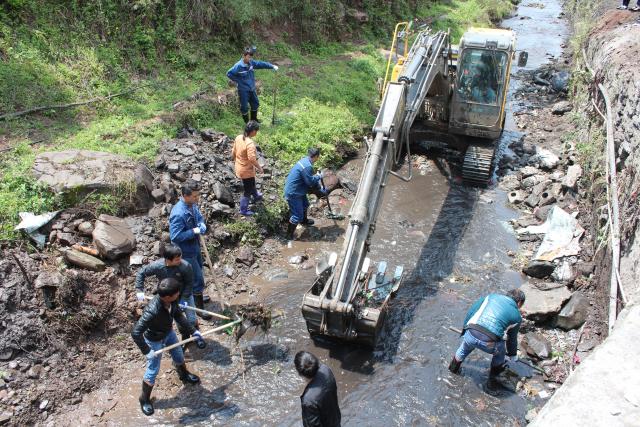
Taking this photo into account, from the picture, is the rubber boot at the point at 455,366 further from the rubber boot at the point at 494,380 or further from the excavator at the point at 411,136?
the excavator at the point at 411,136

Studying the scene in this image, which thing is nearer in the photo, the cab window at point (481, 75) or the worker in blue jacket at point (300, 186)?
the worker in blue jacket at point (300, 186)

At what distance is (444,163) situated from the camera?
12.0m

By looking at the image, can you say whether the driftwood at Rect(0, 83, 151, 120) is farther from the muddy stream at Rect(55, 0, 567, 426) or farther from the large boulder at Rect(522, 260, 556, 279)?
the large boulder at Rect(522, 260, 556, 279)

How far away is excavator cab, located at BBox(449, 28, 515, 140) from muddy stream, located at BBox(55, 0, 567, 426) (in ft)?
10.1

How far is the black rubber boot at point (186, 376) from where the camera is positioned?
230 inches

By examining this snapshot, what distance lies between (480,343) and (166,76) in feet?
31.2

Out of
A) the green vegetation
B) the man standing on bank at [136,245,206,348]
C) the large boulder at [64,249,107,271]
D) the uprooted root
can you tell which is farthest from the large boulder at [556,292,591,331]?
the large boulder at [64,249,107,271]

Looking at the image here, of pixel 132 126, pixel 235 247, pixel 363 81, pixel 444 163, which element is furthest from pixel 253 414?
pixel 363 81

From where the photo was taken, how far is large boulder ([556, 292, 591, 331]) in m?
6.83

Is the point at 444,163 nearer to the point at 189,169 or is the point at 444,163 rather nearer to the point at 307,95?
the point at 307,95

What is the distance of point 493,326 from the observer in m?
5.57

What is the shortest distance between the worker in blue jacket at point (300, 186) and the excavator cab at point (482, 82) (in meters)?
4.32

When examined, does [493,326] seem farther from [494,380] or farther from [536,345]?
[536,345]

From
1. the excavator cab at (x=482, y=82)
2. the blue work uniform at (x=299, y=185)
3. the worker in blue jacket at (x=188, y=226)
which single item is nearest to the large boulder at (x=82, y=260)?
the worker in blue jacket at (x=188, y=226)
